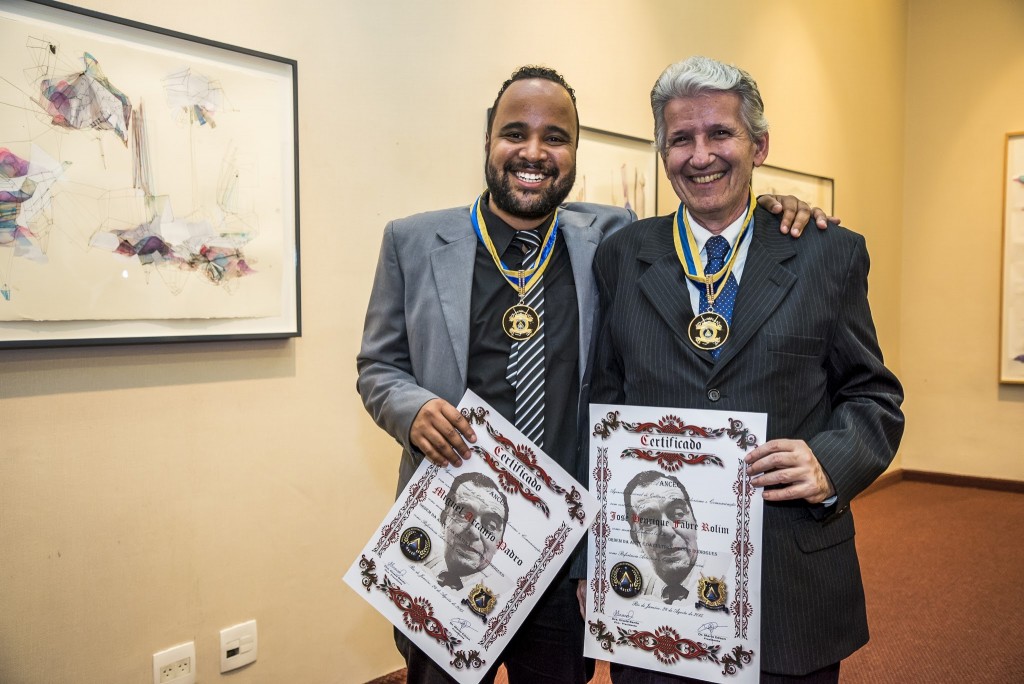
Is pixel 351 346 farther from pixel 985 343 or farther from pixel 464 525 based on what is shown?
pixel 985 343

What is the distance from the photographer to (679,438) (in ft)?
4.51

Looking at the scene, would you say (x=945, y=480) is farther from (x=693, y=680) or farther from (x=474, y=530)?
(x=474, y=530)

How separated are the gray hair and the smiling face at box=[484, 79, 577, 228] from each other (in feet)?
0.90

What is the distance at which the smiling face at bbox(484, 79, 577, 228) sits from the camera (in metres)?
1.73

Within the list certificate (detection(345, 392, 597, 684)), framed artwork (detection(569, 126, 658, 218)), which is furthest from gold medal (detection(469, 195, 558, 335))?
framed artwork (detection(569, 126, 658, 218))

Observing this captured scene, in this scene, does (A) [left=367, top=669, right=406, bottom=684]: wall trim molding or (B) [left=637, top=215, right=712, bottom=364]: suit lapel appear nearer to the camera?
(B) [left=637, top=215, right=712, bottom=364]: suit lapel

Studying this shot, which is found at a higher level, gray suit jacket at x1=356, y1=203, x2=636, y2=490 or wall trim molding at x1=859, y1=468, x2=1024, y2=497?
gray suit jacket at x1=356, y1=203, x2=636, y2=490

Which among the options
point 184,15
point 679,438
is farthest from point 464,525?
point 184,15

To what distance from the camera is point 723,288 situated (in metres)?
1.47

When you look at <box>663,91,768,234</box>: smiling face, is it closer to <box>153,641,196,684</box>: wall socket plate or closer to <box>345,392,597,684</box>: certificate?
<box>345,392,597,684</box>: certificate

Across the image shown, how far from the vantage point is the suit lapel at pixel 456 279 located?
1.66 meters

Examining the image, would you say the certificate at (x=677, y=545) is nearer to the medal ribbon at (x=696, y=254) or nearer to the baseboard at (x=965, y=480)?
the medal ribbon at (x=696, y=254)

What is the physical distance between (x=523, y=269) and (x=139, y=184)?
1230 mm
